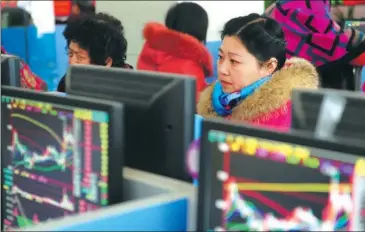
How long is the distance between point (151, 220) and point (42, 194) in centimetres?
43

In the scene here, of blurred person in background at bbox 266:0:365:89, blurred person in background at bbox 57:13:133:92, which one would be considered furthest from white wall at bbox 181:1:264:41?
blurred person in background at bbox 57:13:133:92

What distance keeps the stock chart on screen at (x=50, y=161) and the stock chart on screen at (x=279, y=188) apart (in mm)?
297

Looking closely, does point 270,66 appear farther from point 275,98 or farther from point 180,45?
point 180,45

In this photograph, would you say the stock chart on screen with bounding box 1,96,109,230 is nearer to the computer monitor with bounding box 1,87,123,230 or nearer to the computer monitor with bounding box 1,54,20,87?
the computer monitor with bounding box 1,87,123,230

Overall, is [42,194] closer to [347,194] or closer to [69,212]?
[69,212]

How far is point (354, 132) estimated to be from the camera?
4.00 ft

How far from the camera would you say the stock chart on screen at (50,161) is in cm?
141

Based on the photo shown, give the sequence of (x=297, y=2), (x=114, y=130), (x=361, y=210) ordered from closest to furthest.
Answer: (x=361, y=210), (x=114, y=130), (x=297, y=2)

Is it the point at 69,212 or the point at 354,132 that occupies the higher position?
the point at 354,132

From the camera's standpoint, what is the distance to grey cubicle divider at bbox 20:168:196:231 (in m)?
1.15

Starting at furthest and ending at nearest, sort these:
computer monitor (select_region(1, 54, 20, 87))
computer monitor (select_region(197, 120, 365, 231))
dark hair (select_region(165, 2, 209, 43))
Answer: dark hair (select_region(165, 2, 209, 43)) < computer monitor (select_region(1, 54, 20, 87)) < computer monitor (select_region(197, 120, 365, 231))

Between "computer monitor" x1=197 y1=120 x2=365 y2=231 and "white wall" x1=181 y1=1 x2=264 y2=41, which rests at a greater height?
"computer monitor" x1=197 y1=120 x2=365 y2=231

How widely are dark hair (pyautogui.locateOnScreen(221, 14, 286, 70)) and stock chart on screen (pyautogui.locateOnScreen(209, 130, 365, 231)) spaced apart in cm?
121

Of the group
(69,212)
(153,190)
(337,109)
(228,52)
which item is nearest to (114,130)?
(153,190)
